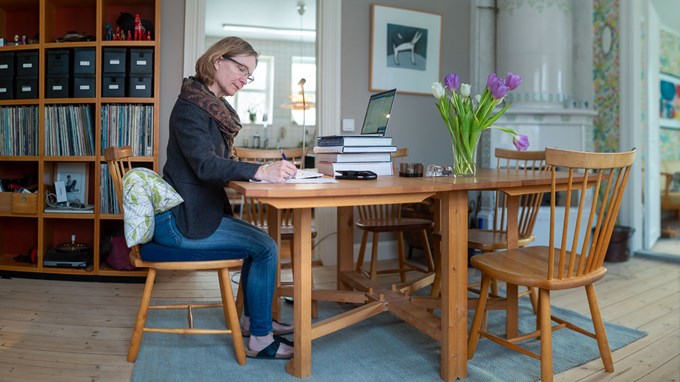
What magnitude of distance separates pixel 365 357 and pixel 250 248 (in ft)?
2.09

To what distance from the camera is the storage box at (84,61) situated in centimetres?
308

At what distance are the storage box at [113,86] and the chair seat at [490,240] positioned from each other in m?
2.29

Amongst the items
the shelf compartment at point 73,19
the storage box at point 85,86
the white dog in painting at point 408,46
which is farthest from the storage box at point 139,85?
the white dog in painting at point 408,46

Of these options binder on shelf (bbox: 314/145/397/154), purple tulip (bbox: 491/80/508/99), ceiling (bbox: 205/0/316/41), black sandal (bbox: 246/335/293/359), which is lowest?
black sandal (bbox: 246/335/293/359)

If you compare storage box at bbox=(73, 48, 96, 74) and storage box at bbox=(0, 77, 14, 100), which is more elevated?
storage box at bbox=(73, 48, 96, 74)

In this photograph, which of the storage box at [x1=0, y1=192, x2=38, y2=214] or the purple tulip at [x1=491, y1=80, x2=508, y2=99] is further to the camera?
the storage box at [x1=0, y1=192, x2=38, y2=214]

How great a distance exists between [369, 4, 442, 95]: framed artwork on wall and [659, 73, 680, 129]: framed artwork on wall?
6.84 feet

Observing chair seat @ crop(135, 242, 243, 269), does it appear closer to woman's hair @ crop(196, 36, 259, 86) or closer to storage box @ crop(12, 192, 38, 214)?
woman's hair @ crop(196, 36, 259, 86)

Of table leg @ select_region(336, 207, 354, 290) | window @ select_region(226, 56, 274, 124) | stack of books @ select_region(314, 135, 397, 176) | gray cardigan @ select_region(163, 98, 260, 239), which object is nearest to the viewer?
gray cardigan @ select_region(163, 98, 260, 239)

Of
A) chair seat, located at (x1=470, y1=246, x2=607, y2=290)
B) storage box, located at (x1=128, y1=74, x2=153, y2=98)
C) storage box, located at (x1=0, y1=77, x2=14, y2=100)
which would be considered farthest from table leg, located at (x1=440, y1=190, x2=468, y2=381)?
storage box, located at (x1=0, y1=77, x2=14, y2=100)

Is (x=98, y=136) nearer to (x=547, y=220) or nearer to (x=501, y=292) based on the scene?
(x=501, y=292)

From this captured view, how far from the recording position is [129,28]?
3.16m

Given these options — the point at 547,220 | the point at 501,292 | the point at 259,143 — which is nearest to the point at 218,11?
the point at 259,143

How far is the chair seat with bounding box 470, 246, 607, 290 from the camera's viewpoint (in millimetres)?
1616
